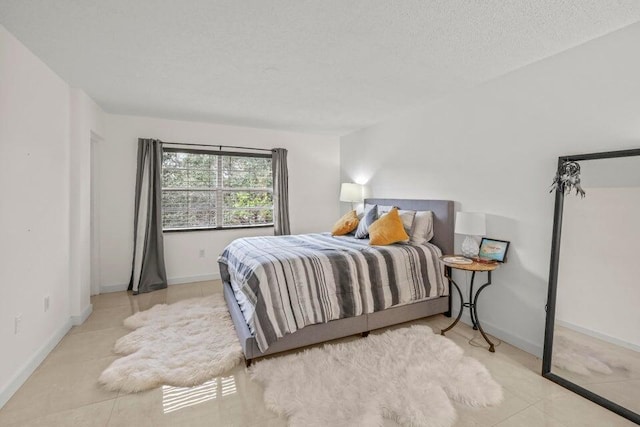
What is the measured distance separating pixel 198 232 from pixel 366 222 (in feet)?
8.47

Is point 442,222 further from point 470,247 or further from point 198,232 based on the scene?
point 198,232

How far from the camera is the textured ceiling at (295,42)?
178cm

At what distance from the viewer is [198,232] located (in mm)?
4570

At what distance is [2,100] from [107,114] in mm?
2336

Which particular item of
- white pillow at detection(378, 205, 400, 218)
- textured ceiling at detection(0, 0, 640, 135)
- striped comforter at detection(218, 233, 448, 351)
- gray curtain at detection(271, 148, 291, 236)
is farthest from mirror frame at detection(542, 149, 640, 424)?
gray curtain at detection(271, 148, 291, 236)

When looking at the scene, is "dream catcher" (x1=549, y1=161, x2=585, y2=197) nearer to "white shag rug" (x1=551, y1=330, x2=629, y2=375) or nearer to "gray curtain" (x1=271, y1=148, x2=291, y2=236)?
"white shag rug" (x1=551, y1=330, x2=629, y2=375)

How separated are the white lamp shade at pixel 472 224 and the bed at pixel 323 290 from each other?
Answer: 0.47 m

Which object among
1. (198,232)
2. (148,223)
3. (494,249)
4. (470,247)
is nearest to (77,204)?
(148,223)

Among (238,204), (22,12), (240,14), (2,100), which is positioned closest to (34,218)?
(2,100)

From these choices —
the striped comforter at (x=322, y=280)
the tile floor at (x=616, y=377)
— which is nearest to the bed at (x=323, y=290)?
the striped comforter at (x=322, y=280)

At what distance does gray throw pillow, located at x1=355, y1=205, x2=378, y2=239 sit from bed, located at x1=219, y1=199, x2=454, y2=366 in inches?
14.9

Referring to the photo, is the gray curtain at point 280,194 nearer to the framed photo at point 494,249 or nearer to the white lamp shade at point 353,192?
Answer: the white lamp shade at point 353,192

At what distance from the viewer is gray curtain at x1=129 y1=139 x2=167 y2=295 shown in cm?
407

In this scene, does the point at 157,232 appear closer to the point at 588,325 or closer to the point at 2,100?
the point at 2,100
